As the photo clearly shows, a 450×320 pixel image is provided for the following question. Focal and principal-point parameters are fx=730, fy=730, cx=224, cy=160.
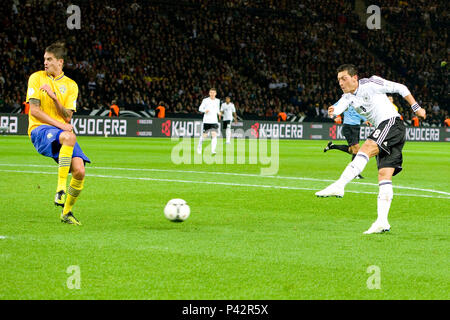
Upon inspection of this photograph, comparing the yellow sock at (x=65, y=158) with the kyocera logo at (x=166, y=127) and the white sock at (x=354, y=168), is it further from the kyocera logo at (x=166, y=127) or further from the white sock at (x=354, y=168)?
the kyocera logo at (x=166, y=127)

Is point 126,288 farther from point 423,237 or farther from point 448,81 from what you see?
point 448,81

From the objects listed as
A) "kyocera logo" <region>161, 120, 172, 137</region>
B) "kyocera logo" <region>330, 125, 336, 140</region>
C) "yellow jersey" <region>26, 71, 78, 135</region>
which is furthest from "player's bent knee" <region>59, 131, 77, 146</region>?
"kyocera logo" <region>330, 125, 336, 140</region>

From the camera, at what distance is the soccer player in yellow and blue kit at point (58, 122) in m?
8.39

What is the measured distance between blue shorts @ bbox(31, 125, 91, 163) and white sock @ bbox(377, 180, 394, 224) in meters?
3.39

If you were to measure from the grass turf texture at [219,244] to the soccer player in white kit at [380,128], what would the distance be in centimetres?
50

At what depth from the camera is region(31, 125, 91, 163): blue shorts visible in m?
8.50

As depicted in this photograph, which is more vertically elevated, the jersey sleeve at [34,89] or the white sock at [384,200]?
the jersey sleeve at [34,89]

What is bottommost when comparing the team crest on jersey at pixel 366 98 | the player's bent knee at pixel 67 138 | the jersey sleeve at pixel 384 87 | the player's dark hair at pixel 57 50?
the player's bent knee at pixel 67 138

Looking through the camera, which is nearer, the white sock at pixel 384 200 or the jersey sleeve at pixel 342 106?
the white sock at pixel 384 200

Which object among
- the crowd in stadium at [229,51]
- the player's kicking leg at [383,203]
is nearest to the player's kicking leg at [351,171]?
the player's kicking leg at [383,203]

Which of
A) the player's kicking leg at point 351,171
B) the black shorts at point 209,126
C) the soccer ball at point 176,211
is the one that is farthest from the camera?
the black shorts at point 209,126

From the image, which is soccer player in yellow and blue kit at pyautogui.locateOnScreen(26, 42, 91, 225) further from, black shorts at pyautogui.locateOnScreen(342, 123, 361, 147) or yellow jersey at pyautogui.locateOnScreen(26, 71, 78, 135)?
black shorts at pyautogui.locateOnScreen(342, 123, 361, 147)

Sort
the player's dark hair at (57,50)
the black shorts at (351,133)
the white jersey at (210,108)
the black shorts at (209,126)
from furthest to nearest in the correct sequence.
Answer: the black shorts at (209,126)
the white jersey at (210,108)
the black shorts at (351,133)
the player's dark hair at (57,50)
